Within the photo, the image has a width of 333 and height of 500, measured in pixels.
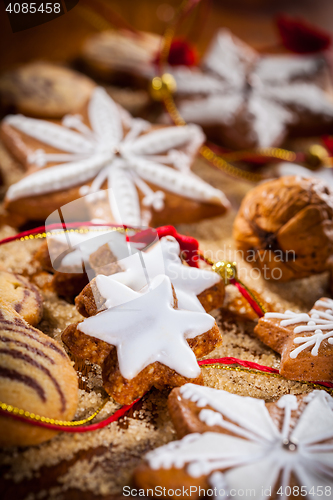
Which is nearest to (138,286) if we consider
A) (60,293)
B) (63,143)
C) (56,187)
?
(60,293)

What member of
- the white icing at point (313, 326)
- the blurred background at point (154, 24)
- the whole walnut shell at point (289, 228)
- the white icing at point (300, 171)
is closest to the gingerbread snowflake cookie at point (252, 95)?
the white icing at point (300, 171)

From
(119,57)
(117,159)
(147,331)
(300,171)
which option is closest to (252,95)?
(300,171)

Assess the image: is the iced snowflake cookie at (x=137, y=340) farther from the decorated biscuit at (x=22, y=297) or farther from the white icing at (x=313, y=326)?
the white icing at (x=313, y=326)

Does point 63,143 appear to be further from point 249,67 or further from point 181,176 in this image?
point 249,67

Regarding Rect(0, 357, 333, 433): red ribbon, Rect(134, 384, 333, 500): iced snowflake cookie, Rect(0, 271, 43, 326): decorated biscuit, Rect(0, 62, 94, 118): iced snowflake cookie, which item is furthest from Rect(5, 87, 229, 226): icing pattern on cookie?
Rect(134, 384, 333, 500): iced snowflake cookie

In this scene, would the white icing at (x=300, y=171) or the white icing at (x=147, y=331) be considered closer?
the white icing at (x=147, y=331)

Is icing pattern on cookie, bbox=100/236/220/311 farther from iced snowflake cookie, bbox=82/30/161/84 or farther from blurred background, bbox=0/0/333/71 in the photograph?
blurred background, bbox=0/0/333/71
